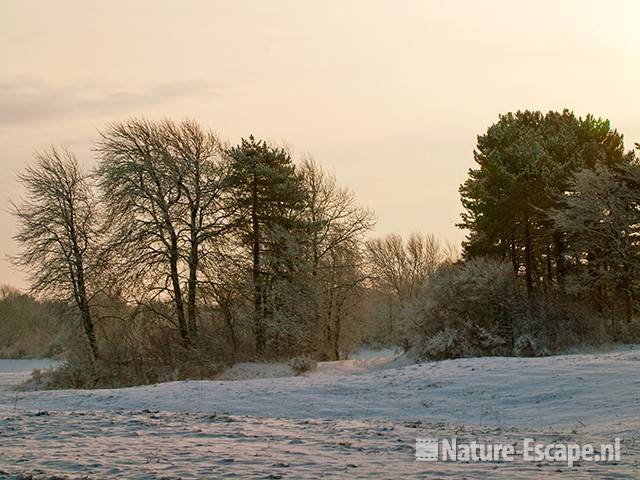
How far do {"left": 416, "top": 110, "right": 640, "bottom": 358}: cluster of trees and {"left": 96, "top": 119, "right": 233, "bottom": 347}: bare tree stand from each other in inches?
439

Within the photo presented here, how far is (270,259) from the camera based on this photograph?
38938 mm

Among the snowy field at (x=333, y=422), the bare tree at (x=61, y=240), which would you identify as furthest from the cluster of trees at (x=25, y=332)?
the snowy field at (x=333, y=422)

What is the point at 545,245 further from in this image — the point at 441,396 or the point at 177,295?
the point at 441,396

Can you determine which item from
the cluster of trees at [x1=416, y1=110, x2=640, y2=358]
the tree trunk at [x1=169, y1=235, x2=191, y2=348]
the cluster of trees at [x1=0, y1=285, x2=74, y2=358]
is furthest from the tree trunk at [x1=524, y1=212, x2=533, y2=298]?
the cluster of trees at [x1=0, y1=285, x2=74, y2=358]

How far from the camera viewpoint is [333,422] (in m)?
15.7

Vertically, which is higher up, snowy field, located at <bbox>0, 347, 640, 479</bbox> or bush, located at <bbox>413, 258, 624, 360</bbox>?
bush, located at <bbox>413, 258, 624, 360</bbox>

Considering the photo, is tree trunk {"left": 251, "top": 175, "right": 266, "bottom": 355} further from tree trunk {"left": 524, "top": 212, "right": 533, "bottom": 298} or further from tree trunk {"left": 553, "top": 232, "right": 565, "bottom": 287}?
tree trunk {"left": 553, "top": 232, "right": 565, "bottom": 287}

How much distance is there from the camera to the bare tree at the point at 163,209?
36.6 m

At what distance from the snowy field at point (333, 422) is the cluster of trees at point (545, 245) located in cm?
1071

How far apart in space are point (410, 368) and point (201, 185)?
1694 cm

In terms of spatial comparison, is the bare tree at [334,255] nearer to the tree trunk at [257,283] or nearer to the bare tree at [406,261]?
the tree trunk at [257,283]

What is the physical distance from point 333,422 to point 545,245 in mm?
33967

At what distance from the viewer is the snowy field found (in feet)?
33.5

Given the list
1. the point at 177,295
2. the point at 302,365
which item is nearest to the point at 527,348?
the point at 302,365
